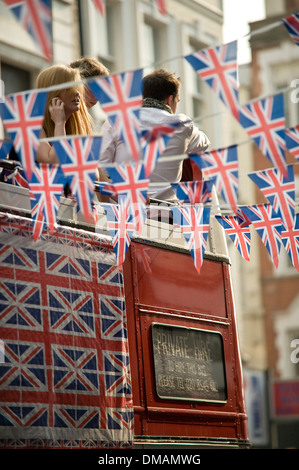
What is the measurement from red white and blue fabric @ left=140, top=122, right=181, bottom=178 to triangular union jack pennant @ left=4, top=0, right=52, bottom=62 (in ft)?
3.69

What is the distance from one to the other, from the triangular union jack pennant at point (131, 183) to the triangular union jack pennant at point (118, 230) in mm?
440

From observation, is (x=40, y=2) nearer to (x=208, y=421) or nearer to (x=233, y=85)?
(x=233, y=85)

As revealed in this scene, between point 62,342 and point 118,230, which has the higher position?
point 118,230

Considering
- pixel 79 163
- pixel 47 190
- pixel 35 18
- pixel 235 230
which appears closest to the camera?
pixel 35 18

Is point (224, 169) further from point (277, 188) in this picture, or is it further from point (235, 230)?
point (235, 230)

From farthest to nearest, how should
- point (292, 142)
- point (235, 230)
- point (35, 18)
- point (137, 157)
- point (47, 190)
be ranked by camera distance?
Result: 1. point (235, 230)
2. point (292, 142)
3. point (47, 190)
4. point (137, 157)
5. point (35, 18)

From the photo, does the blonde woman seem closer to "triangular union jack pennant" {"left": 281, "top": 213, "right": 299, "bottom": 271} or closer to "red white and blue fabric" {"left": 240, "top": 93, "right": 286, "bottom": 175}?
"red white and blue fabric" {"left": 240, "top": 93, "right": 286, "bottom": 175}

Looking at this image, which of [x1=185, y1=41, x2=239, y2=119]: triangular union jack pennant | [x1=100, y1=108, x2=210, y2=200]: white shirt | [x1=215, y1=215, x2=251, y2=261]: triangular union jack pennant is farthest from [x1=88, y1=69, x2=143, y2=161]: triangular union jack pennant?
[x1=215, y1=215, x2=251, y2=261]: triangular union jack pennant

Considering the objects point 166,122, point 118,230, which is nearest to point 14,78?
point 166,122

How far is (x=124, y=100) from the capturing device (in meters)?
5.75

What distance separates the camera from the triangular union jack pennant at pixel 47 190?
6.36m

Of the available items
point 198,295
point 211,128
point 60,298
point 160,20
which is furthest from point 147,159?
point 211,128

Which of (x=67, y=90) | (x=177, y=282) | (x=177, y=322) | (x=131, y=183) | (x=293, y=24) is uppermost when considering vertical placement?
(x=67, y=90)

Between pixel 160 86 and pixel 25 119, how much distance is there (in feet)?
7.10
